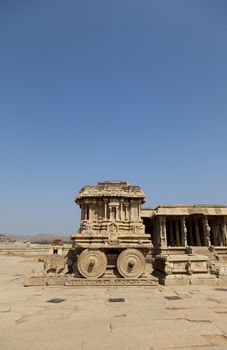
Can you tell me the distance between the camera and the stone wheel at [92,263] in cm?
1142

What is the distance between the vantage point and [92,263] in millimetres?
11531

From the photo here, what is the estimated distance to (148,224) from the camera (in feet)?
132

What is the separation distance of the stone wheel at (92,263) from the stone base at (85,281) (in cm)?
43

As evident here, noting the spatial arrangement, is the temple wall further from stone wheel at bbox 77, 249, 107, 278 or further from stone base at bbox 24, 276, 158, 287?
stone wheel at bbox 77, 249, 107, 278

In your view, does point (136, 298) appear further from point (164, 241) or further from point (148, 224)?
point (148, 224)

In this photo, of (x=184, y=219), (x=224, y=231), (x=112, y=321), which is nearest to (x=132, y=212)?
(x=184, y=219)

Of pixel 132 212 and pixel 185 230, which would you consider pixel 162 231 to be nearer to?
pixel 185 230

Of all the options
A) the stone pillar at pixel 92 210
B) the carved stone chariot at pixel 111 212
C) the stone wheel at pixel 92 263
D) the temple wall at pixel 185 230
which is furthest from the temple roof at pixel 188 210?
the stone wheel at pixel 92 263

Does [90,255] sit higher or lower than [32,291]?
higher

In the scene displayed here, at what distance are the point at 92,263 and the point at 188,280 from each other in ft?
15.7

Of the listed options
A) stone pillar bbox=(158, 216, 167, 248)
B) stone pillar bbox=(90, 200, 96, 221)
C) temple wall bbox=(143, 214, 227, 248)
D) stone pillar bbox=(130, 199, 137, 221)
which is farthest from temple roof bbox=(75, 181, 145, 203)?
temple wall bbox=(143, 214, 227, 248)

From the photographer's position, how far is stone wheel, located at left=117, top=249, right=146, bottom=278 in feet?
37.9

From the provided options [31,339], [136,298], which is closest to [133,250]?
[136,298]

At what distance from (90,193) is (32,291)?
46.3ft
